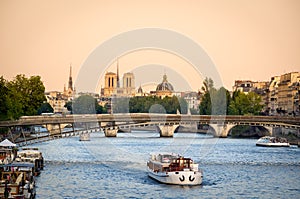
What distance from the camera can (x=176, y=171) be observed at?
2024 inches

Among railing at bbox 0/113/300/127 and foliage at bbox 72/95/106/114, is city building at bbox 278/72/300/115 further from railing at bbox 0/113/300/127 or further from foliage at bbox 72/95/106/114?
foliage at bbox 72/95/106/114

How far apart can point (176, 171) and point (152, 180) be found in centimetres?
296

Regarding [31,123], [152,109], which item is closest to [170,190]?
[31,123]

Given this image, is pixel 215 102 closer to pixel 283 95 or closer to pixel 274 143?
pixel 283 95

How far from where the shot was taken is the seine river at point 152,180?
46844 millimetres

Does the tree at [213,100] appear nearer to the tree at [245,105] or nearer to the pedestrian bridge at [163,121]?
the tree at [245,105]

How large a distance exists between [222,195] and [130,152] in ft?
109

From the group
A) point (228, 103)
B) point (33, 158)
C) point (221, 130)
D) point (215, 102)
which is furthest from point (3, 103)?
point (228, 103)

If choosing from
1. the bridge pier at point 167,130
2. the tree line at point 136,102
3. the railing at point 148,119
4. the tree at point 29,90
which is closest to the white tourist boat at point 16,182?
the railing at point 148,119

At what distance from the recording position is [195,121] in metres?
97.2

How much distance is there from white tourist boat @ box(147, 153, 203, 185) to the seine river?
556 millimetres

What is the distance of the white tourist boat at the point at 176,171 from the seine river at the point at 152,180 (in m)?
0.56

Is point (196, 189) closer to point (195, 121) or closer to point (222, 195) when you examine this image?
point (222, 195)

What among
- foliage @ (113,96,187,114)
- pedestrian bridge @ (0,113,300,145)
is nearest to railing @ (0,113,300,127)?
pedestrian bridge @ (0,113,300,145)
